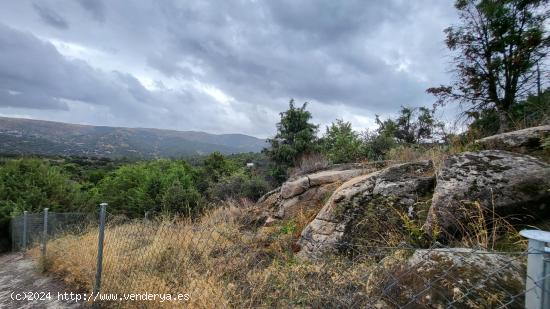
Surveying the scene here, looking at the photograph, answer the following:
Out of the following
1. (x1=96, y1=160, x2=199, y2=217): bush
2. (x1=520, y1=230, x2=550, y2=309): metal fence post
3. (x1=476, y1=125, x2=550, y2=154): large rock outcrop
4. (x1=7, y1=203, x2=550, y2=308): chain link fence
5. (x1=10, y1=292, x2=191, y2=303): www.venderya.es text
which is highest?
(x1=476, y1=125, x2=550, y2=154): large rock outcrop

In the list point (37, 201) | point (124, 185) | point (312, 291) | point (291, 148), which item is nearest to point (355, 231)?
A: point (312, 291)

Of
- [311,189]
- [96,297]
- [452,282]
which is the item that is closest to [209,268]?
[96,297]

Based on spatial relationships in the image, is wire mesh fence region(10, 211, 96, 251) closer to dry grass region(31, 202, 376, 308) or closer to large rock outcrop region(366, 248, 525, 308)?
dry grass region(31, 202, 376, 308)

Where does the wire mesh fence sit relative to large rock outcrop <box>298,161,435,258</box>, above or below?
below

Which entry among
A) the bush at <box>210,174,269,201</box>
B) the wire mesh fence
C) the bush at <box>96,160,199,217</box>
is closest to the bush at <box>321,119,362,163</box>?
the bush at <box>210,174,269,201</box>

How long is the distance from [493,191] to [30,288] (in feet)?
26.4

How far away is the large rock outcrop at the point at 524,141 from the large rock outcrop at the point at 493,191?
0.63 metres

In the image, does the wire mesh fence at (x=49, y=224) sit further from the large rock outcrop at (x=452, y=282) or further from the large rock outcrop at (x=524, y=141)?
the large rock outcrop at (x=524, y=141)

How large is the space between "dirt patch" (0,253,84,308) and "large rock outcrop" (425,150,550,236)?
17.6 feet

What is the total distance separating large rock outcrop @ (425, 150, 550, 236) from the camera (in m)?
3.80

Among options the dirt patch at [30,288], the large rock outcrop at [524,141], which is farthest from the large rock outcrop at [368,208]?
the dirt patch at [30,288]

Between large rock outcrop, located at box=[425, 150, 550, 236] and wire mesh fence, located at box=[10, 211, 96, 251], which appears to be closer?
large rock outcrop, located at box=[425, 150, 550, 236]

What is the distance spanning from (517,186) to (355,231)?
2.18 meters

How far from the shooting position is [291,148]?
684 inches
